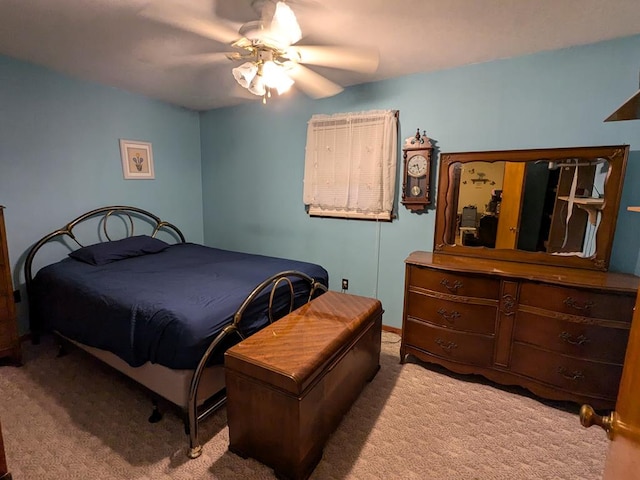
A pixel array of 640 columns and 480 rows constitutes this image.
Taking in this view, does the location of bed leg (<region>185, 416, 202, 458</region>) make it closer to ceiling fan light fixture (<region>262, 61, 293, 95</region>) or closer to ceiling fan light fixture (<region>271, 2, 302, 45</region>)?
ceiling fan light fixture (<region>262, 61, 293, 95</region>)

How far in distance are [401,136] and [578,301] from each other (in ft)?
6.01

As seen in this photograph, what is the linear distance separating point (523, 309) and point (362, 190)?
5.40 feet

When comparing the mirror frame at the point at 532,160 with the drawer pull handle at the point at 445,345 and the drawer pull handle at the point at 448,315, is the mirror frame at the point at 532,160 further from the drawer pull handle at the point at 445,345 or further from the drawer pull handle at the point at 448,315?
the drawer pull handle at the point at 445,345

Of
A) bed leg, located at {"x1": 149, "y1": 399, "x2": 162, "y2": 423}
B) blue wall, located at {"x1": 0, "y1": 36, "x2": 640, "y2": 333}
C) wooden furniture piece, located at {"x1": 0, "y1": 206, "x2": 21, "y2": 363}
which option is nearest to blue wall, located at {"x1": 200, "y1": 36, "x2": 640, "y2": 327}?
blue wall, located at {"x1": 0, "y1": 36, "x2": 640, "y2": 333}

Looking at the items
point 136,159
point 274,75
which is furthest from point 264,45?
point 136,159

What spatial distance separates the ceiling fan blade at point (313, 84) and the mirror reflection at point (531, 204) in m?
1.35

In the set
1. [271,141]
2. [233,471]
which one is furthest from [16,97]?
[233,471]

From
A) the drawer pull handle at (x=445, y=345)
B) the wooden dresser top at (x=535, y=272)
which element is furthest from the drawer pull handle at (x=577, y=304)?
the drawer pull handle at (x=445, y=345)

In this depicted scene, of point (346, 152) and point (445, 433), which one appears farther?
point (346, 152)

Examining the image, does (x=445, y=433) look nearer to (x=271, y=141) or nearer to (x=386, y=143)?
(x=386, y=143)

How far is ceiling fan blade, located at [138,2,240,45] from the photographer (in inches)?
71.2

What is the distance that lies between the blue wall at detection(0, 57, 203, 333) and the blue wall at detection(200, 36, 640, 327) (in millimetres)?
664

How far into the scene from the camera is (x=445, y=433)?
185 centimetres

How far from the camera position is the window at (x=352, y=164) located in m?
2.93
